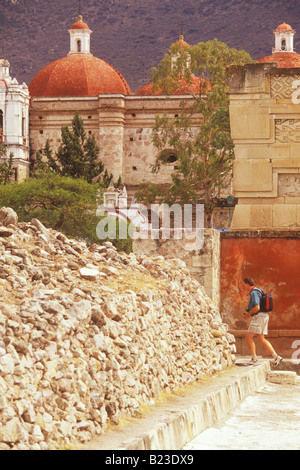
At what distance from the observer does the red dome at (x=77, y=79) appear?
58178mm

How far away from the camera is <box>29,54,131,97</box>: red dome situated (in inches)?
2290

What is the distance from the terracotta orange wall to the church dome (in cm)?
4516

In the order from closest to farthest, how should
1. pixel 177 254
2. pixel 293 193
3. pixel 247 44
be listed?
pixel 177 254
pixel 293 193
pixel 247 44

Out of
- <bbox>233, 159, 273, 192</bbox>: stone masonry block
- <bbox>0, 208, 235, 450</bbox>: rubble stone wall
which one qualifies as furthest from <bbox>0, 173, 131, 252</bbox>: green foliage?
<bbox>0, 208, 235, 450</bbox>: rubble stone wall

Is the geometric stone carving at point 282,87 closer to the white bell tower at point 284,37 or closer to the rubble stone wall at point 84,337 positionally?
the rubble stone wall at point 84,337

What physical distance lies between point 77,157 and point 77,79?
829 cm

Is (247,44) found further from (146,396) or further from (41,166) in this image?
(146,396)

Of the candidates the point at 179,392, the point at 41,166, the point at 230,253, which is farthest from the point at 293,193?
the point at 41,166

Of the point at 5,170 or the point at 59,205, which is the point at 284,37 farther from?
the point at 59,205

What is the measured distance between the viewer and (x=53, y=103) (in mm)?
56469

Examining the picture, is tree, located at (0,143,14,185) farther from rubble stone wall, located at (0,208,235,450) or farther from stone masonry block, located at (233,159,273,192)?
rubble stone wall, located at (0,208,235,450)

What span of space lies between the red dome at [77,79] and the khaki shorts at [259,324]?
45.9 meters

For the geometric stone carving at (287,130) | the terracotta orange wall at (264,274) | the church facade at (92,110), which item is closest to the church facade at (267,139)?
the geometric stone carving at (287,130)

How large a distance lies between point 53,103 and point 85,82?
2.80 metres
